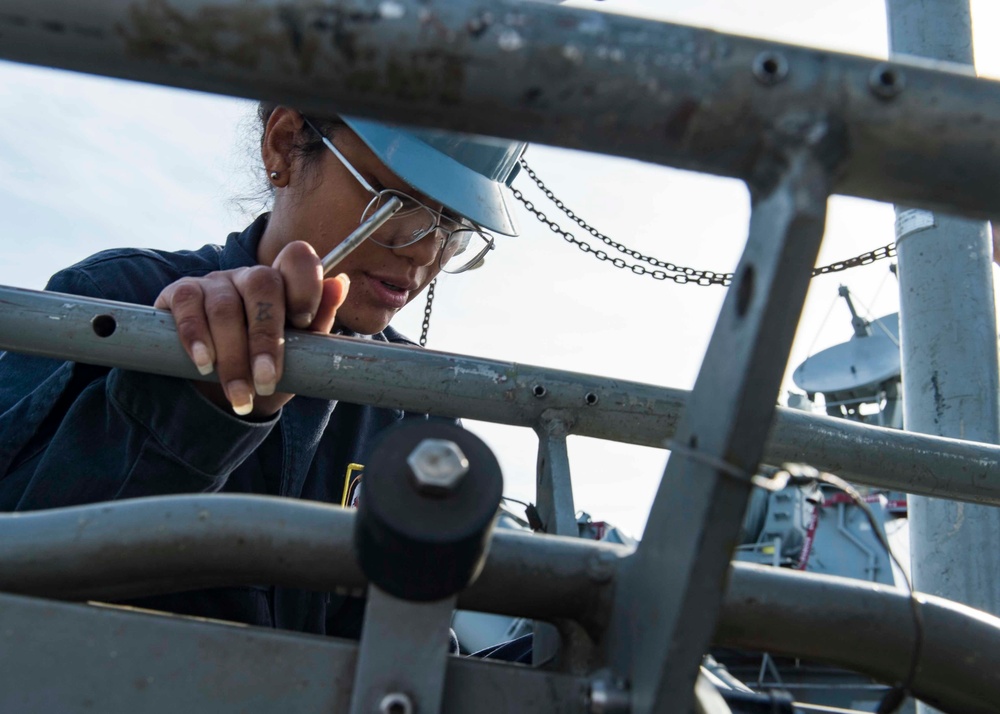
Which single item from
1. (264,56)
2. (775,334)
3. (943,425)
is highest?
(943,425)

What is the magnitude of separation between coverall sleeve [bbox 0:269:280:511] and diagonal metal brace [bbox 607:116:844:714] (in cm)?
104

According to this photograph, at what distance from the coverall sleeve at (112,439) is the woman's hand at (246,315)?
9.8 inches

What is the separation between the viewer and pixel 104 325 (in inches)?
49.1

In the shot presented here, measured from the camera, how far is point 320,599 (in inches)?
79.7

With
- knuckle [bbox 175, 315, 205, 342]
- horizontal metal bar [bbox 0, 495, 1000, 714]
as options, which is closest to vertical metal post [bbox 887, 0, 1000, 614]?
horizontal metal bar [bbox 0, 495, 1000, 714]

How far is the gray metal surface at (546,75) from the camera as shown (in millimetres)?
614

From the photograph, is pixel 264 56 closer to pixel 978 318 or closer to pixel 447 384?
pixel 447 384

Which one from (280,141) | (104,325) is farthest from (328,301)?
(280,141)

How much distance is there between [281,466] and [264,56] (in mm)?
1632

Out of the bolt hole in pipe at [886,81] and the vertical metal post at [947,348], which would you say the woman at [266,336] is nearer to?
the bolt hole in pipe at [886,81]

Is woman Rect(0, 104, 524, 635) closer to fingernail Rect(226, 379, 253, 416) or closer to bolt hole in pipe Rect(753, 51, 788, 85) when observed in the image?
fingernail Rect(226, 379, 253, 416)

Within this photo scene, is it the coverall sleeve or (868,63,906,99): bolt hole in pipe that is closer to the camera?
(868,63,906,99): bolt hole in pipe

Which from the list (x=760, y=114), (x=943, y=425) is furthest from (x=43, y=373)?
(x=943, y=425)

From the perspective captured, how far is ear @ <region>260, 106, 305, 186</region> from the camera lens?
2.52 meters
